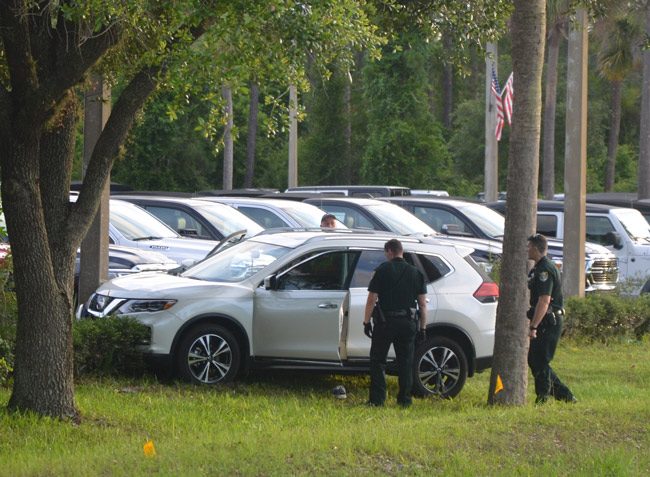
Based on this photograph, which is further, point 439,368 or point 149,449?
point 439,368

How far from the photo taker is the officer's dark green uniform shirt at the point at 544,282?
11648mm

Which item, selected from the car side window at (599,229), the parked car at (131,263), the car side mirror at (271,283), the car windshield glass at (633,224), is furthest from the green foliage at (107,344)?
the car windshield glass at (633,224)

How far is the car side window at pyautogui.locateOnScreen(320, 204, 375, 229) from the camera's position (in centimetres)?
2073

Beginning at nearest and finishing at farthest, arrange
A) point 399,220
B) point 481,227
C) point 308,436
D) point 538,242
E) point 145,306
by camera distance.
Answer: point 308,436 < point 538,242 < point 145,306 < point 399,220 < point 481,227

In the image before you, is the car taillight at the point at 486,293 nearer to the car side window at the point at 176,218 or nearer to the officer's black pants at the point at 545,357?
the officer's black pants at the point at 545,357

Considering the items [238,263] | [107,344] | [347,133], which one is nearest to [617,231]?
[238,263]

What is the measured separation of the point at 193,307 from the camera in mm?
11977

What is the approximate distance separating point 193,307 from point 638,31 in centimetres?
2260

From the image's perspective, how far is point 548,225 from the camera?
73.9 ft

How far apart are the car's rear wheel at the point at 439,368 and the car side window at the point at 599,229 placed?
35.5 feet

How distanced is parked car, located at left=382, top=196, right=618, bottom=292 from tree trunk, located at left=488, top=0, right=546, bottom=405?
→ 29.0 feet

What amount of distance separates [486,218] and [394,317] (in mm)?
10219

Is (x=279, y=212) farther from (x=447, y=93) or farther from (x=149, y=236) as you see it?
(x=447, y=93)

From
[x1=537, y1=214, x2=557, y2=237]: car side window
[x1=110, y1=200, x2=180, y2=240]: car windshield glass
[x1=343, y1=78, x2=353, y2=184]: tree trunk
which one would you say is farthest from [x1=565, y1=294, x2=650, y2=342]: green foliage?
[x1=343, y1=78, x2=353, y2=184]: tree trunk
